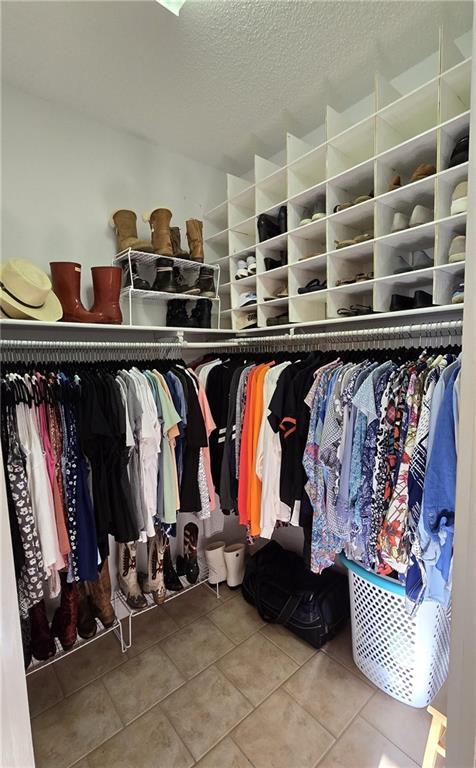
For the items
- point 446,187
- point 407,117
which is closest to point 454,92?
point 407,117

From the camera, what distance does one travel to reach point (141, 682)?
153 centimetres

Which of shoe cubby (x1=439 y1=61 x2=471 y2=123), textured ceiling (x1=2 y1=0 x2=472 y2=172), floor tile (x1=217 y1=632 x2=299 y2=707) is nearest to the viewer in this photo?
shoe cubby (x1=439 y1=61 x2=471 y2=123)

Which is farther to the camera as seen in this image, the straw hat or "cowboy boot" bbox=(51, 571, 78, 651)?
"cowboy boot" bbox=(51, 571, 78, 651)

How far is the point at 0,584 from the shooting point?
1.62 feet

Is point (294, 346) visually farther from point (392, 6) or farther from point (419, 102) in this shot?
point (392, 6)

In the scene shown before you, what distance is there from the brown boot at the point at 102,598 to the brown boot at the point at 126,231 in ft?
5.45

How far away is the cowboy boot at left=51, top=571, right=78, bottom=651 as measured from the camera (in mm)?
1605

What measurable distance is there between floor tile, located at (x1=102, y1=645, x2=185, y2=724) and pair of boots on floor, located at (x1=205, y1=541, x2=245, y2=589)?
1.69ft

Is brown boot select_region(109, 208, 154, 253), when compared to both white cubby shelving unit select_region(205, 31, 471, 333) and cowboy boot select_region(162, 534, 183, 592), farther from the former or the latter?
cowboy boot select_region(162, 534, 183, 592)

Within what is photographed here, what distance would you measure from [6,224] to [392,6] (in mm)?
1817

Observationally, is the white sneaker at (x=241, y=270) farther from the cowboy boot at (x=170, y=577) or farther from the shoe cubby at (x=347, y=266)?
the cowboy boot at (x=170, y=577)

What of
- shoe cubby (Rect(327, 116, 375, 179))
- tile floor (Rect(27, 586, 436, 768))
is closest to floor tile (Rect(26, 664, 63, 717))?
tile floor (Rect(27, 586, 436, 768))

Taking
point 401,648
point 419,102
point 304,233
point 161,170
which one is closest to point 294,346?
point 304,233

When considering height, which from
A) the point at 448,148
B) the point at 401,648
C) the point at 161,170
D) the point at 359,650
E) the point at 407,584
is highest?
the point at 161,170
